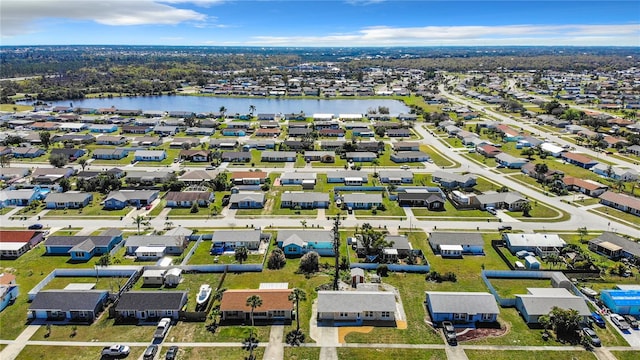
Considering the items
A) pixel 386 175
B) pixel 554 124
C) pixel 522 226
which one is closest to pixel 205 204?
pixel 386 175

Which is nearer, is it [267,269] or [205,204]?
[267,269]

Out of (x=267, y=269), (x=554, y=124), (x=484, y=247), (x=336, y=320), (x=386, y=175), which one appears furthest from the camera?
(x=554, y=124)


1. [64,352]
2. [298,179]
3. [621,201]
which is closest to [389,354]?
[64,352]

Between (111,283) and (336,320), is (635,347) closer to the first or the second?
(336,320)

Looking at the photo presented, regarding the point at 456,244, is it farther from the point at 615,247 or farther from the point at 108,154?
the point at 108,154

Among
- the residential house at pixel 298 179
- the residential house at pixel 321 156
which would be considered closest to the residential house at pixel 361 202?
the residential house at pixel 298 179

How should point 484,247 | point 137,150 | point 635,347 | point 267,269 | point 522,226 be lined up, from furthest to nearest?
point 137,150, point 522,226, point 484,247, point 267,269, point 635,347

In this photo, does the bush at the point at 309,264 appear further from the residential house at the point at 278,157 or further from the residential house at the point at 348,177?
the residential house at the point at 278,157
